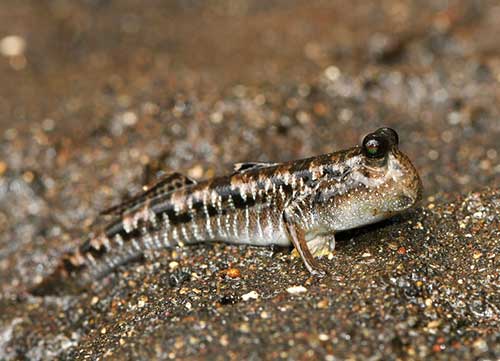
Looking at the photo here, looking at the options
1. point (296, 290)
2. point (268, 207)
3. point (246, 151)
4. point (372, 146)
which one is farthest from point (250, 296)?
point (246, 151)

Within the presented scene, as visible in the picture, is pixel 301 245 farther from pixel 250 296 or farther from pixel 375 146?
pixel 375 146

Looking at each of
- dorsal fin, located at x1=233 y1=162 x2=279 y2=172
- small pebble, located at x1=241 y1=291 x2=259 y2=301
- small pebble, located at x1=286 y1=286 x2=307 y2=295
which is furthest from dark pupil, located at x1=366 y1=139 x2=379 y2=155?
small pebble, located at x1=241 y1=291 x2=259 y2=301

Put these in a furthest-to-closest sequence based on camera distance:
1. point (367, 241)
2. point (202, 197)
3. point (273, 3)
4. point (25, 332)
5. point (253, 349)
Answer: point (273, 3) < point (25, 332) < point (202, 197) < point (367, 241) < point (253, 349)

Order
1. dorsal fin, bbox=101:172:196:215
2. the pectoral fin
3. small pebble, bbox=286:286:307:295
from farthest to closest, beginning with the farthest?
dorsal fin, bbox=101:172:196:215 < the pectoral fin < small pebble, bbox=286:286:307:295

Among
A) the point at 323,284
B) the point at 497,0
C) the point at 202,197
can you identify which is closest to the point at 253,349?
the point at 323,284

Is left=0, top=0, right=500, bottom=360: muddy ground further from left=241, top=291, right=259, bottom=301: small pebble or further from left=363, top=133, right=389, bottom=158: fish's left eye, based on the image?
left=363, top=133, right=389, bottom=158: fish's left eye

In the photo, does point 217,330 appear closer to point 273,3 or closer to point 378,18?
point 378,18

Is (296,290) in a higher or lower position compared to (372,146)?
lower
